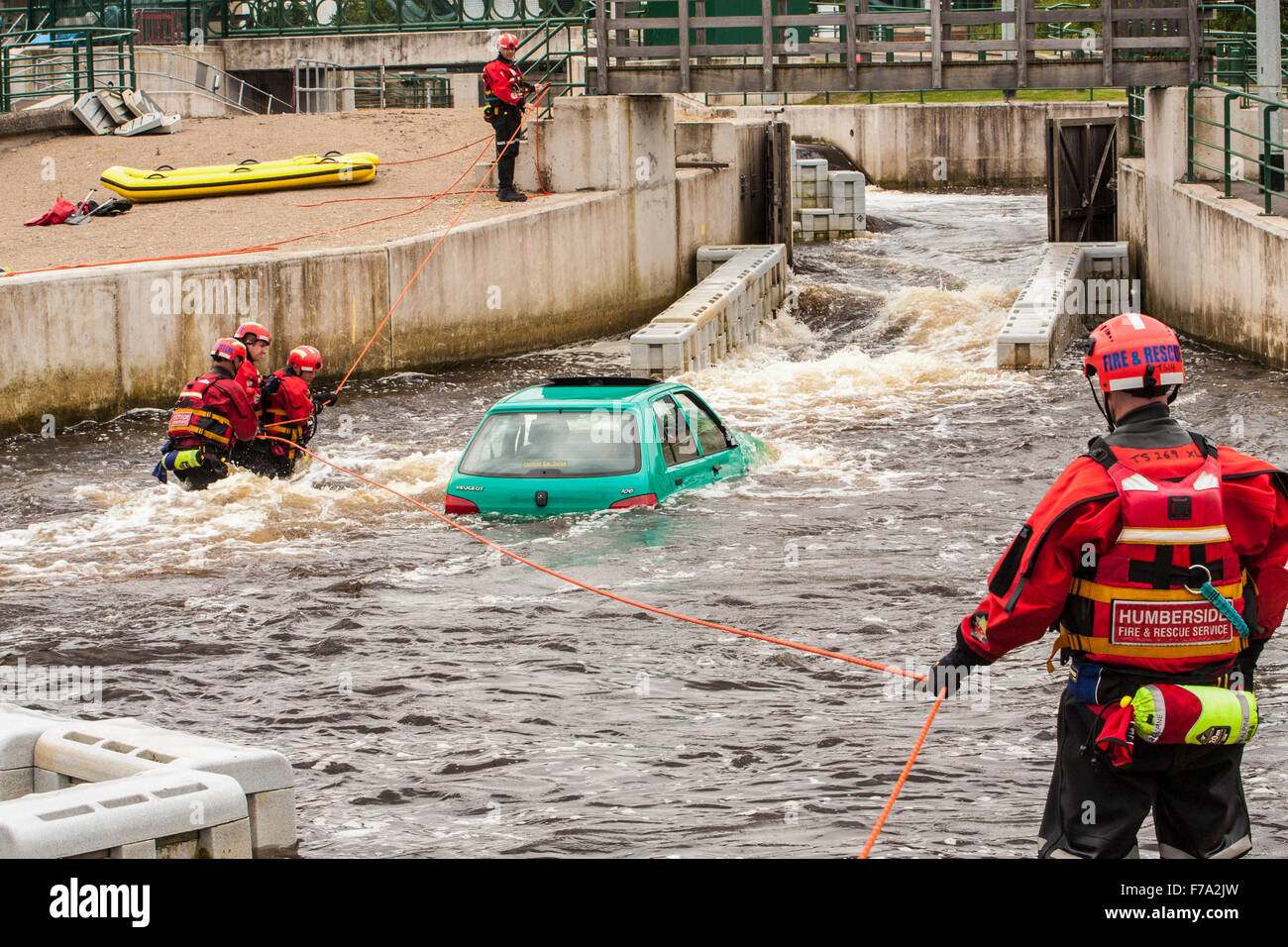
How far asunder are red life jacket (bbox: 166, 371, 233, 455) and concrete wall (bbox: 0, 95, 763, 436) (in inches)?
215

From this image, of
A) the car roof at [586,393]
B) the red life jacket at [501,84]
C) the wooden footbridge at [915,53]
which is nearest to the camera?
the car roof at [586,393]

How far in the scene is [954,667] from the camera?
5.07 meters

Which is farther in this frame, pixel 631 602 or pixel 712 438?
pixel 712 438

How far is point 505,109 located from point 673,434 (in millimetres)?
12541

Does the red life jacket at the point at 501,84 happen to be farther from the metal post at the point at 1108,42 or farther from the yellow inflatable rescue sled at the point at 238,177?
A: the metal post at the point at 1108,42

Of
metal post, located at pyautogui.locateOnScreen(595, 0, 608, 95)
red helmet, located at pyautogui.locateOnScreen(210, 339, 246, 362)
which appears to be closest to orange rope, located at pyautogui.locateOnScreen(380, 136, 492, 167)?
metal post, located at pyautogui.locateOnScreen(595, 0, 608, 95)

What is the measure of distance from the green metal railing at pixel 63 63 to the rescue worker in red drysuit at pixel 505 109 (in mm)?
8829

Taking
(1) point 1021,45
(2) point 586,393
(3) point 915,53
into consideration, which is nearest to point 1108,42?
(1) point 1021,45

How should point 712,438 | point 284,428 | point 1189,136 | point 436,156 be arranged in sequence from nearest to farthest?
point 712,438, point 284,428, point 1189,136, point 436,156

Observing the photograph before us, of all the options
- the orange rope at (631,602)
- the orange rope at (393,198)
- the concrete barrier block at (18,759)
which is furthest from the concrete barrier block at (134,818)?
the orange rope at (393,198)

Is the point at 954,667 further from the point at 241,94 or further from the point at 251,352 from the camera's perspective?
the point at 241,94

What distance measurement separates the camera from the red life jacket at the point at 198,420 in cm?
1252

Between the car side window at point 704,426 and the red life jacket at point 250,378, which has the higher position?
the red life jacket at point 250,378
